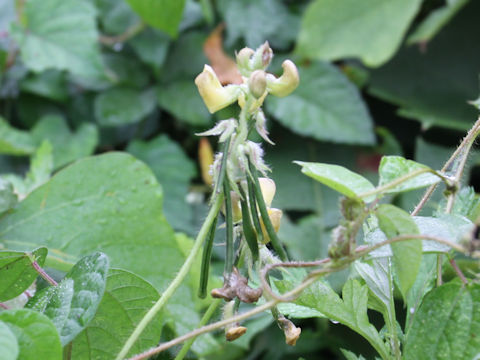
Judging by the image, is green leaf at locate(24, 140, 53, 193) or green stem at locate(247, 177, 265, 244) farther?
green leaf at locate(24, 140, 53, 193)

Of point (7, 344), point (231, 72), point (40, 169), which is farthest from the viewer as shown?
point (231, 72)

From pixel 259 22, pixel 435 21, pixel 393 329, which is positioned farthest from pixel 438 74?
pixel 393 329

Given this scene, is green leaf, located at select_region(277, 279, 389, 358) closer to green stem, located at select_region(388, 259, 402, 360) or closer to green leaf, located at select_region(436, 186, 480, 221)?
green stem, located at select_region(388, 259, 402, 360)

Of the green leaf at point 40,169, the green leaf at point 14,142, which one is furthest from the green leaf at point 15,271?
the green leaf at point 14,142

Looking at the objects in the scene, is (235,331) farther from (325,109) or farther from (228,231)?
(325,109)

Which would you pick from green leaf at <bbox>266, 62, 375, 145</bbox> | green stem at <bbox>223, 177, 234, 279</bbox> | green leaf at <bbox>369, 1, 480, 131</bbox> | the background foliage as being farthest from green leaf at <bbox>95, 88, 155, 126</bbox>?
green stem at <bbox>223, 177, 234, 279</bbox>

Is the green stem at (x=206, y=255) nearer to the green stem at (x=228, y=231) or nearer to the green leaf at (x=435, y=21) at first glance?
the green stem at (x=228, y=231)

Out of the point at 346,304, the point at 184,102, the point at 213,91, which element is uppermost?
the point at 213,91
